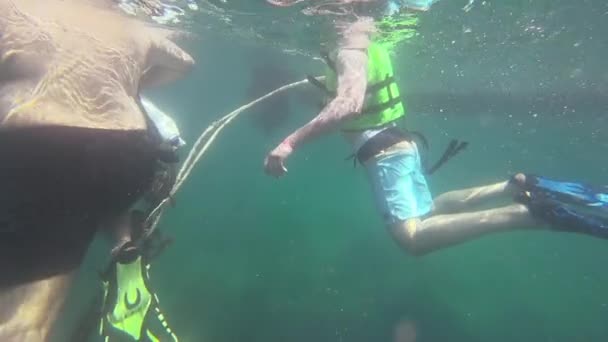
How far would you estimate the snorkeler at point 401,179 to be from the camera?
533 cm

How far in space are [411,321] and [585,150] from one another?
39.4 m

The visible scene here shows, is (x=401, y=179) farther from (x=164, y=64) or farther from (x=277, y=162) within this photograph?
(x=164, y=64)

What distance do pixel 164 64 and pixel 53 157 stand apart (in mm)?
2973

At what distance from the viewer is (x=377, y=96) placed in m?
6.95

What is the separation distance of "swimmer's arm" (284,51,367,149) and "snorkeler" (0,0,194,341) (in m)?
1.82

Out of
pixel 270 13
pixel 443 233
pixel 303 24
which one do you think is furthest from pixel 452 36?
pixel 443 233

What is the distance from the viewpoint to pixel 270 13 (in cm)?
1222

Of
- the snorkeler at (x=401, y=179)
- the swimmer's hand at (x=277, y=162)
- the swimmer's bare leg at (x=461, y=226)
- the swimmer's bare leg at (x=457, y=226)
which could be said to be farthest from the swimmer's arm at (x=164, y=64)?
the swimmer's bare leg at (x=461, y=226)

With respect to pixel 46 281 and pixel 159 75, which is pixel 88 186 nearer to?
pixel 46 281

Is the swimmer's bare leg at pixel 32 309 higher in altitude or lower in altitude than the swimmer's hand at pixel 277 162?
lower

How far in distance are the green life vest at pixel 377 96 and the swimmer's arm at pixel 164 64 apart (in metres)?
2.32

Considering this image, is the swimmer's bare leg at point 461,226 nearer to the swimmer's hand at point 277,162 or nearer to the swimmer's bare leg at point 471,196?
the swimmer's bare leg at point 471,196

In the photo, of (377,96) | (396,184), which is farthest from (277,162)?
(377,96)

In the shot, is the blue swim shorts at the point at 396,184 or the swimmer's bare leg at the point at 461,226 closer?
the swimmer's bare leg at the point at 461,226
